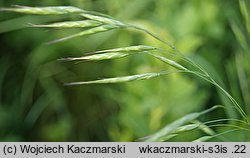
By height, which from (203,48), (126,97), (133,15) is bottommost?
(126,97)

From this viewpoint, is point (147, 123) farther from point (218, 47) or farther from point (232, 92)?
point (218, 47)

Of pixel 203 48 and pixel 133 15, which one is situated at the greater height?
pixel 133 15

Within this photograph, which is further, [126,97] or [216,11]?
[216,11]

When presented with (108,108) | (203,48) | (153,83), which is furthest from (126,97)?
Result: (203,48)

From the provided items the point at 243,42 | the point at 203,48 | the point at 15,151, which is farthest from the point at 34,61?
the point at 243,42

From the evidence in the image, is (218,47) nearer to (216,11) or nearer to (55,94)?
(216,11)

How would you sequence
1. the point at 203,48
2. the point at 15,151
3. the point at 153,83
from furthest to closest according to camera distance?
the point at 203,48 < the point at 153,83 < the point at 15,151

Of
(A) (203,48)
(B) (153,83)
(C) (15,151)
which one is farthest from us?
(A) (203,48)
